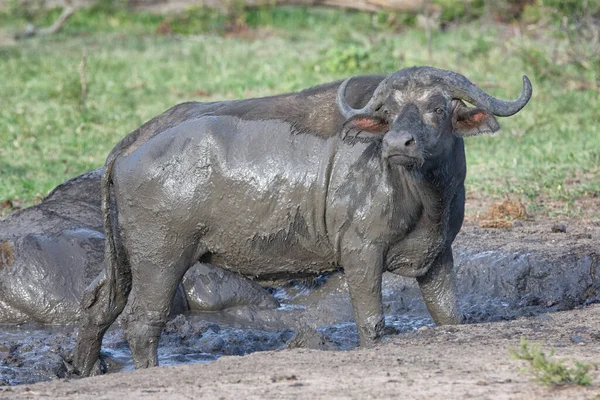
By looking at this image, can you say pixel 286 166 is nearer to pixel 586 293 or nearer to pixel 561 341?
pixel 561 341

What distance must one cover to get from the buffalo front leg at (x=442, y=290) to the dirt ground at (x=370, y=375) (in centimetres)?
51

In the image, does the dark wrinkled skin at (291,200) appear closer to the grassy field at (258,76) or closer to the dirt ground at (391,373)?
the dirt ground at (391,373)

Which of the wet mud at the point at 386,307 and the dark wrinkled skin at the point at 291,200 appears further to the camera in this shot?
the wet mud at the point at 386,307

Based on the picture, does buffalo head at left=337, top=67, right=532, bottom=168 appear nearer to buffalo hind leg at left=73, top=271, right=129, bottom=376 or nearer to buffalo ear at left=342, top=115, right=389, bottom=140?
buffalo ear at left=342, top=115, right=389, bottom=140

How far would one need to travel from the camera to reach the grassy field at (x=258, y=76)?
10609mm

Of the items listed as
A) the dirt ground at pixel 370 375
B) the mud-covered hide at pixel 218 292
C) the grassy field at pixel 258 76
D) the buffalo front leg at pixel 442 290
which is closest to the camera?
the dirt ground at pixel 370 375

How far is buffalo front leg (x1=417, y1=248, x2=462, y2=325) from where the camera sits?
6.30 metres

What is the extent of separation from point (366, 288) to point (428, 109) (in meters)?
0.99

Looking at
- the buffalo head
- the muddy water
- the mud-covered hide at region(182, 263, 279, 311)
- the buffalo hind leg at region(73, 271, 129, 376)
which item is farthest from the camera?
the mud-covered hide at region(182, 263, 279, 311)

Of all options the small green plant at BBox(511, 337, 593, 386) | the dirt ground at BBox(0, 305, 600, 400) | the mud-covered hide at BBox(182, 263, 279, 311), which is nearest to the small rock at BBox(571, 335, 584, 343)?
the dirt ground at BBox(0, 305, 600, 400)

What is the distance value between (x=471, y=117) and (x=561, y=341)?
1.21m

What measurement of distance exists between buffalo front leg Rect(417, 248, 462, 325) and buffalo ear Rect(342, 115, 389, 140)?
92cm

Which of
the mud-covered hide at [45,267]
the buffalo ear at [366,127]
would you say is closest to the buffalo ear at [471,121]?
the buffalo ear at [366,127]

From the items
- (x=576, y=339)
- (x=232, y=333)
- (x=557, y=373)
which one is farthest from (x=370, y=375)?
(x=232, y=333)
